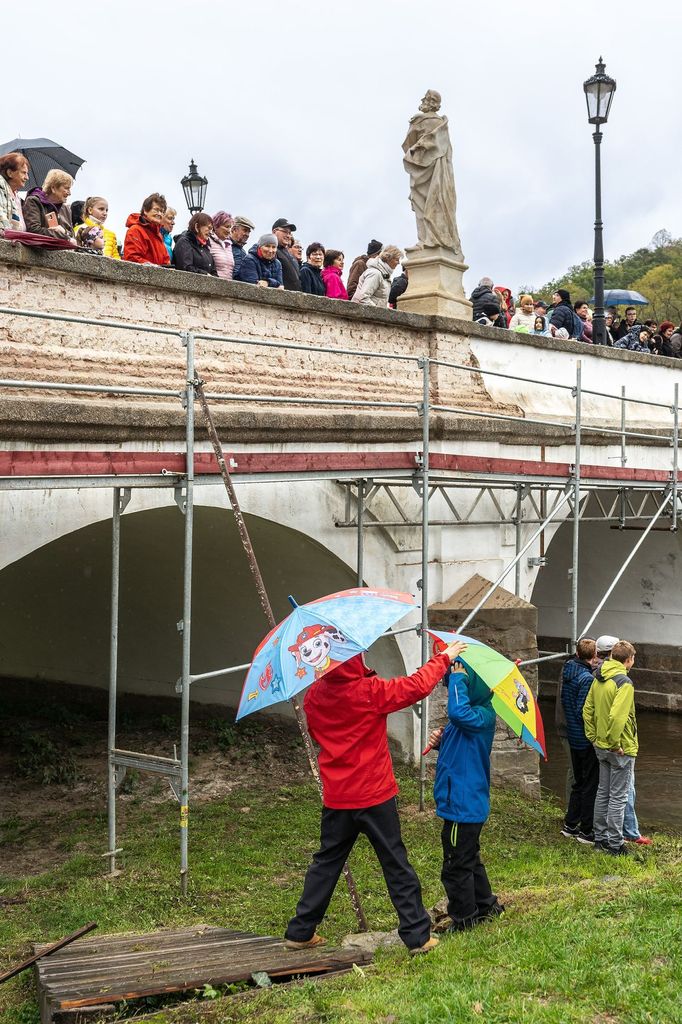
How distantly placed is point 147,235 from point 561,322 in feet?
28.2

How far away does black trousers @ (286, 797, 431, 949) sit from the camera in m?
5.64

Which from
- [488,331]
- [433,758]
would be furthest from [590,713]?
[488,331]

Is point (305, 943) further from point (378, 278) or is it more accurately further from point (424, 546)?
point (378, 278)

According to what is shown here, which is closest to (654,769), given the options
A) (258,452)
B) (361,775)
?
(258,452)

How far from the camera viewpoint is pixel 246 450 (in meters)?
8.26

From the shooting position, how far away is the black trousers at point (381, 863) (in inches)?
222

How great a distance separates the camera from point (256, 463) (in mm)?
8008

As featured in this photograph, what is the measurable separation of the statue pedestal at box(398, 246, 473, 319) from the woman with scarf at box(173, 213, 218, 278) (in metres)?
2.73

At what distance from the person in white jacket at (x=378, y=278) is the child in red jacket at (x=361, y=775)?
6.73 meters

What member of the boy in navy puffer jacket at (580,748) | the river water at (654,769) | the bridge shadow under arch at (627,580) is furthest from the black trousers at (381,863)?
the bridge shadow under arch at (627,580)

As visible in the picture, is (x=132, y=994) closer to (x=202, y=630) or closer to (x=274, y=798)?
(x=274, y=798)

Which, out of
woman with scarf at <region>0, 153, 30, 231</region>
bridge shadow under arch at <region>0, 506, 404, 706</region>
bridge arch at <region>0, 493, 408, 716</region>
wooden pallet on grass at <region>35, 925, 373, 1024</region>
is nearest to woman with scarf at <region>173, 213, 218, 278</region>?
woman with scarf at <region>0, 153, 30, 231</region>

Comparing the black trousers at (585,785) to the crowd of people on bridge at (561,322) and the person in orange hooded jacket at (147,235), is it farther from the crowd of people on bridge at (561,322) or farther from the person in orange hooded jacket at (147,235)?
the crowd of people on bridge at (561,322)

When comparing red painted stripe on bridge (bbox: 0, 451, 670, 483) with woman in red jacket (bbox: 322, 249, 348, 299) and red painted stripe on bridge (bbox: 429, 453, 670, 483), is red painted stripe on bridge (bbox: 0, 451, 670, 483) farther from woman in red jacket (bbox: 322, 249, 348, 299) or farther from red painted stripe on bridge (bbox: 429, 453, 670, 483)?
woman in red jacket (bbox: 322, 249, 348, 299)
